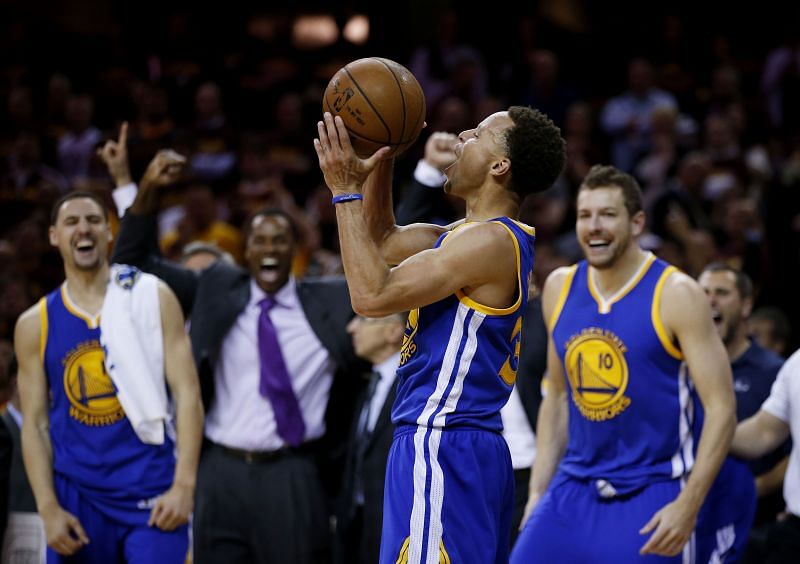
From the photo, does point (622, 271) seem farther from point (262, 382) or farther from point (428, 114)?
point (428, 114)

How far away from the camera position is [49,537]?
4766 millimetres

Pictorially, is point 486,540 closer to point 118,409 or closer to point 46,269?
point 118,409

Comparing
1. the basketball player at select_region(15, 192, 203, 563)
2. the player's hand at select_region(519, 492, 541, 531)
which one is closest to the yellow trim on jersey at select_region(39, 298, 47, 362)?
the basketball player at select_region(15, 192, 203, 563)

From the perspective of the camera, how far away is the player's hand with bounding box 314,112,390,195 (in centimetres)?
350

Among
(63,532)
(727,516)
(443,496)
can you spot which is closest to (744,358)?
(727,516)

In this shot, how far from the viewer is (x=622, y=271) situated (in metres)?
4.89

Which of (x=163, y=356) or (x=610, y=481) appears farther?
(x=163, y=356)

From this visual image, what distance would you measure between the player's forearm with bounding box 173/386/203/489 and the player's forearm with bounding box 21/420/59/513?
1.70ft

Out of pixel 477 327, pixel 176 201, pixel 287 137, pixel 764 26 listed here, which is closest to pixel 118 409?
pixel 477 327

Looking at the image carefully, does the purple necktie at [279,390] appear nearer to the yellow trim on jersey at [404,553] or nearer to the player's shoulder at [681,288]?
the player's shoulder at [681,288]

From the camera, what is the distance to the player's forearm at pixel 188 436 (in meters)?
4.82

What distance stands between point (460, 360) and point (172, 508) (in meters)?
1.76

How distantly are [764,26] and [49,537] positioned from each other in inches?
430

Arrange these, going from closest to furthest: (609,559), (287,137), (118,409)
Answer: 1. (609,559)
2. (118,409)
3. (287,137)
